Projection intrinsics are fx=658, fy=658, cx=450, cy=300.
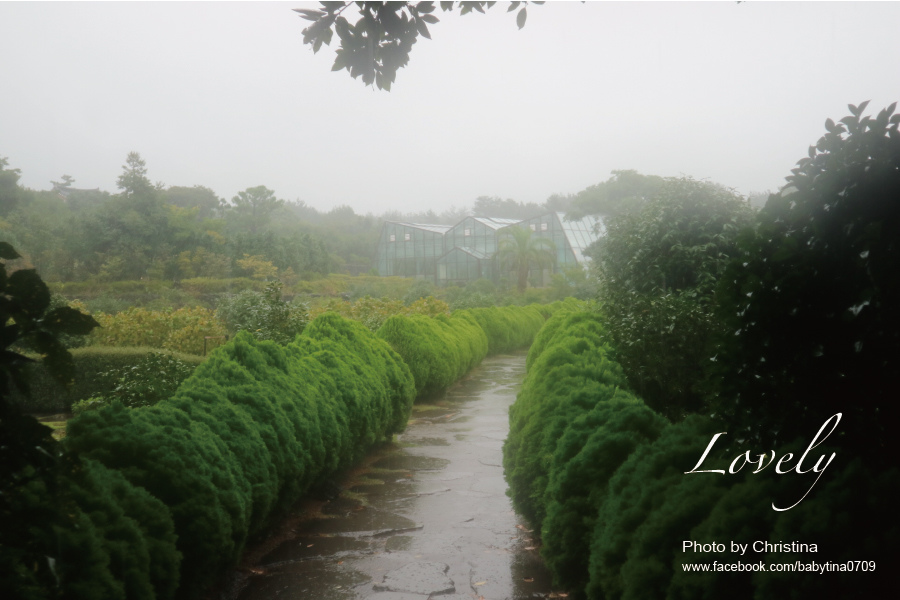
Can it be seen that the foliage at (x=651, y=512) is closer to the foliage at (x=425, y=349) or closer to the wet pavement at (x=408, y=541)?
the wet pavement at (x=408, y=541)

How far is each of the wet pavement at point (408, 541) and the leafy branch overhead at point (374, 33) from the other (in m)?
2.79

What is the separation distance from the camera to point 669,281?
8.59 m

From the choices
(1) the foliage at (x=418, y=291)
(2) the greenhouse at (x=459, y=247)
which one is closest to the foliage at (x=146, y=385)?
(1) the foliage at (x=418, y=291)

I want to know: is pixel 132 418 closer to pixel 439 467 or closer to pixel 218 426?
pixel 218 426

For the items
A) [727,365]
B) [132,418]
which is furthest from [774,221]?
[132,418]

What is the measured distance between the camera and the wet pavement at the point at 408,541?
378 centimetres

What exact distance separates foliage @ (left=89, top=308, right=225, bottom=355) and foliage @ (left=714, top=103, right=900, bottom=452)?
12.3 m

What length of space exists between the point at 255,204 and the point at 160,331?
19.1m

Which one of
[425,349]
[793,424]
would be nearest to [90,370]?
[425,349]

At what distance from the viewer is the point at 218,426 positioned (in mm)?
3945

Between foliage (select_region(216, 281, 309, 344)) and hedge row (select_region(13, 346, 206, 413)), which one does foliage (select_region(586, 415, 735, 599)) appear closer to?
foliage (select_region(216, 281, 309, 344))

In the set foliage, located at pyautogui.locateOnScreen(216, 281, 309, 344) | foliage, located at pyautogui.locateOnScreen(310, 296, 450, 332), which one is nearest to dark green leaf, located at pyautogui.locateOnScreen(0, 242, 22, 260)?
foliage, located at pyautogui.locateOnScreen(216, 281, 309, 344)

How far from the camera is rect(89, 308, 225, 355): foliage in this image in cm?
1336

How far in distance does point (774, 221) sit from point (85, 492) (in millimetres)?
2747
